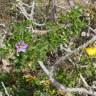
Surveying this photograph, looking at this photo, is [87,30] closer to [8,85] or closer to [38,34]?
[38,34]

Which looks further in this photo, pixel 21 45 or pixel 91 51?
pixel 91 51

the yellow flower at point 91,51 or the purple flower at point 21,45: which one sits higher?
the purple flower at point 21,45

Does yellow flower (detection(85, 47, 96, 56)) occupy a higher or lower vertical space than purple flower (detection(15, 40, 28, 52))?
lower

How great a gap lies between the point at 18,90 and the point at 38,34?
22.7 inches

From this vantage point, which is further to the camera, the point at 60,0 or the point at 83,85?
the point at 60,0

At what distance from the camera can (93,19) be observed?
387 cm

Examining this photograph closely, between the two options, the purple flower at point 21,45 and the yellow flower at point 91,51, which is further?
the yellow flower at point 91,51

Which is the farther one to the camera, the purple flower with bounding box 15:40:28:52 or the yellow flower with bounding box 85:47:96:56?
the yellow flower with bounding box 85:47:96:56

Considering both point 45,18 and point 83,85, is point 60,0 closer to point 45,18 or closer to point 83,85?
point 45,18

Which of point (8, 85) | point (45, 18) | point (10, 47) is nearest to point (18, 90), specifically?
point (8, 85)

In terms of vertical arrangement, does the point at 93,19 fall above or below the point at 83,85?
above

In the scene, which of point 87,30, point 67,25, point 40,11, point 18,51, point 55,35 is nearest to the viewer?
point 18,51

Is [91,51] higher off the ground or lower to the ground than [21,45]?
lower

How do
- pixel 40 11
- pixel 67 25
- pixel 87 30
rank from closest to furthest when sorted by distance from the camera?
pixel 67 25 → pixel 87 30 → pixel 40 11
